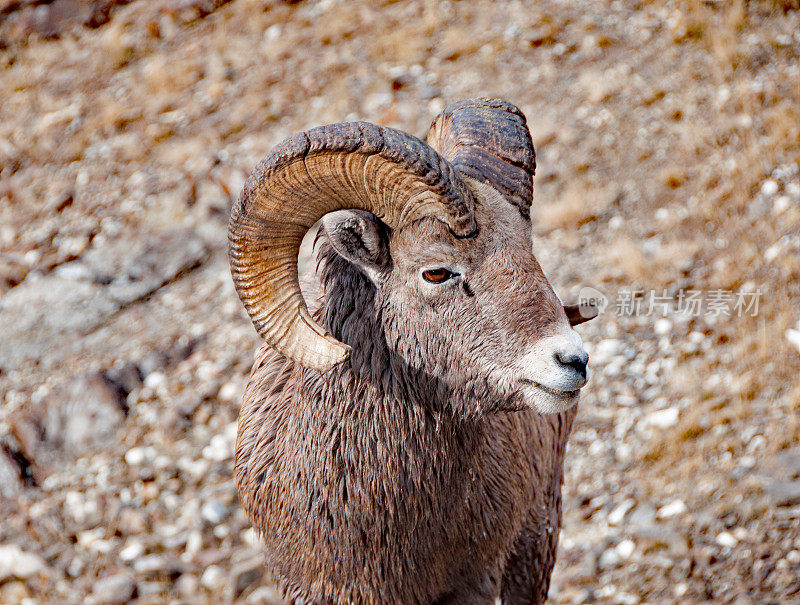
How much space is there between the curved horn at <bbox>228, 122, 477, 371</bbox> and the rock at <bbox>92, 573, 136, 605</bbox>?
3745mm

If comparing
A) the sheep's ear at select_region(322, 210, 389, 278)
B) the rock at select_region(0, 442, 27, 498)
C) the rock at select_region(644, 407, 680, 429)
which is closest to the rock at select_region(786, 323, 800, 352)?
the rock at select_region(644, 407, 680, 429)

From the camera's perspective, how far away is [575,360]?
10.6 feet

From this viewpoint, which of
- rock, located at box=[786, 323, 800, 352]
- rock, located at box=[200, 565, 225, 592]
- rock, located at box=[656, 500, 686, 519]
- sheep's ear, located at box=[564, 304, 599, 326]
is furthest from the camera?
rock, located at box=[786, 323, 800, 352]

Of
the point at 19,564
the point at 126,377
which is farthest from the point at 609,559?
the point at 126,377

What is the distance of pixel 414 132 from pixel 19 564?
677 cm

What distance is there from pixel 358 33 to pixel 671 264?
22.3ft

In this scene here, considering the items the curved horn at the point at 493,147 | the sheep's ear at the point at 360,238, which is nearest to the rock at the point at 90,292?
the curved horn at the point at 493,147

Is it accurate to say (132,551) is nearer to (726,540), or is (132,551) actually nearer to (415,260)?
(415,260)

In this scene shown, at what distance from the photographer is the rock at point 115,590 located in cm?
612

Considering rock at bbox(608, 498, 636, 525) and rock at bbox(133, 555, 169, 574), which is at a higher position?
rock at bbox(133, 555, 169, 574)

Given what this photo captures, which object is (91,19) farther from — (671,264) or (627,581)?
(627,581)

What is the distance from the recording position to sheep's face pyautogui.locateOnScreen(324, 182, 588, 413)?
131 inches

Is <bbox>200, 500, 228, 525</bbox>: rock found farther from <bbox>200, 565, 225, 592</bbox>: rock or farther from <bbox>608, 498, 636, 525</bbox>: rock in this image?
<bbox>608, 498, 636, 525</bbox>: rock

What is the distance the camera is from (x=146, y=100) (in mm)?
12523
